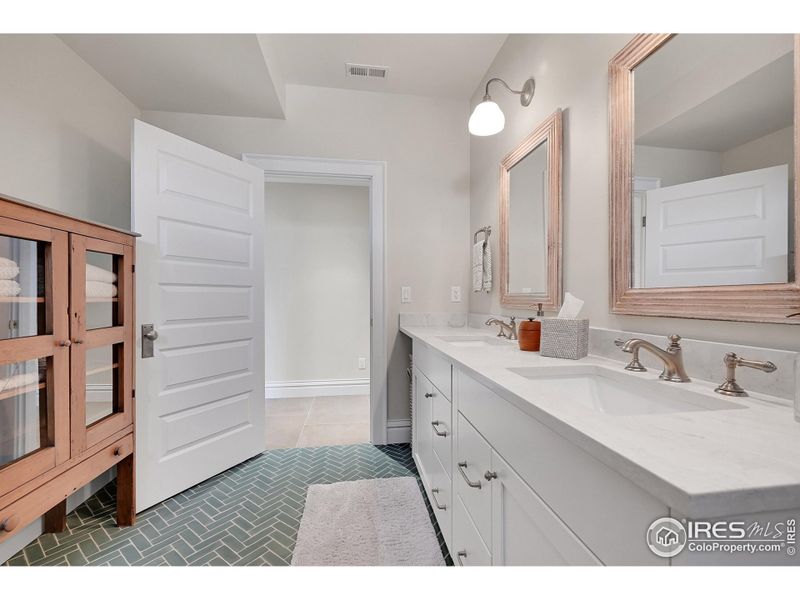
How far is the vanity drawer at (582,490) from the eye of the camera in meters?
0.45

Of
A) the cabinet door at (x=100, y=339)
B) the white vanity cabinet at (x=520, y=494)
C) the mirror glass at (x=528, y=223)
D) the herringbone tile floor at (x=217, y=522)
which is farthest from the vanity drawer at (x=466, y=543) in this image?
the cabinet door at (x=100, y=339)

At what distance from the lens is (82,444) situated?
4.45 ft

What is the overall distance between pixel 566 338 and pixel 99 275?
187 cm

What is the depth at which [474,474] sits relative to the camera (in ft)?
3.38

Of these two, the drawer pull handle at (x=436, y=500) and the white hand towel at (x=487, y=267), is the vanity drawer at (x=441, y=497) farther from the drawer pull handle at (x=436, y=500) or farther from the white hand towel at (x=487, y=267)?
the white hand towel at (x=487, y=267)

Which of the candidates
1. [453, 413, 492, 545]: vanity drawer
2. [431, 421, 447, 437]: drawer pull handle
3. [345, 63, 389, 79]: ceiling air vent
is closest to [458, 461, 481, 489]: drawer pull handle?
[453, 413, 492, 545]: vanity drawer

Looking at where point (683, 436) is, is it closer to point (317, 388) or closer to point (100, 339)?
point (100, 339)

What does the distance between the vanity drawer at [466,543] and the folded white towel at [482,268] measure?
1.32 metres

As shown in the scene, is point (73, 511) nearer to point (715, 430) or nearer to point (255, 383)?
point (255, 383)

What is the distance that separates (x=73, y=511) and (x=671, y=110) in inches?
115

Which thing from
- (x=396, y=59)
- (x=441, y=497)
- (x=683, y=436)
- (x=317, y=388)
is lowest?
(x=317, y=388)

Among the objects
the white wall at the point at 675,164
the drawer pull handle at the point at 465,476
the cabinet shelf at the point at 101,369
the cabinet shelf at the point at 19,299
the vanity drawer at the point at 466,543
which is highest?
the white wall at the point at 675,164
